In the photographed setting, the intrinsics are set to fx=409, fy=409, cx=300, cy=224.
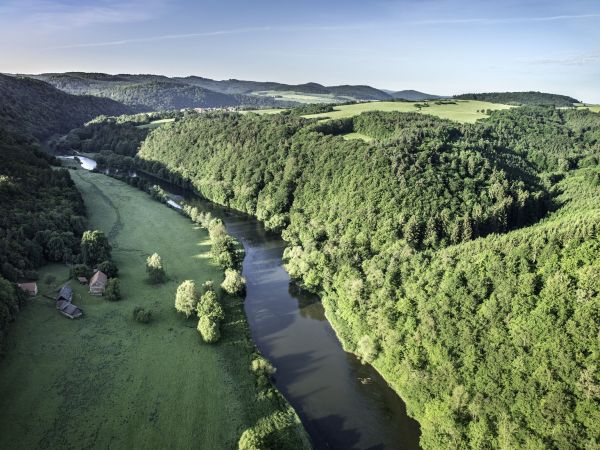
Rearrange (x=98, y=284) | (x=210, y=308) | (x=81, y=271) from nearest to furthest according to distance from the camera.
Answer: (x=210, y=308), (x=98, y=284), (x=81, y=271)

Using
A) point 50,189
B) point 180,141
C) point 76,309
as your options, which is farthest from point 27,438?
point 180,141

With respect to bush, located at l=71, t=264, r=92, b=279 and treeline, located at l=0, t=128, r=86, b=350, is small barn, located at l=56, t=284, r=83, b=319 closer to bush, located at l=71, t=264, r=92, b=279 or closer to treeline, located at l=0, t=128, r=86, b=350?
treeline, located at l=0, t=128, r=86, b=350

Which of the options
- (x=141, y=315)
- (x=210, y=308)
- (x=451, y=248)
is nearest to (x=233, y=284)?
(x=210, y=308)

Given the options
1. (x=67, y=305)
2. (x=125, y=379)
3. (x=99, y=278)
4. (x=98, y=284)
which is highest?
(x=99, y=278)

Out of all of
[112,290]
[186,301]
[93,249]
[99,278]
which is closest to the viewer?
[186,301]

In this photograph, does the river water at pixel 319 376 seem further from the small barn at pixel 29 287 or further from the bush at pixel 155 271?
the small barn at pixel 29 287

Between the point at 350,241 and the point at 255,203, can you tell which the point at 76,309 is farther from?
the point at 255,203

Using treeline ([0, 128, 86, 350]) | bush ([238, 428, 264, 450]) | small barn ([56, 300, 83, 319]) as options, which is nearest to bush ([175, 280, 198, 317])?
small barn ([56, 300, 83, 319])

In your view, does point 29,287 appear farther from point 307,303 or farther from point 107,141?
point 107,141
